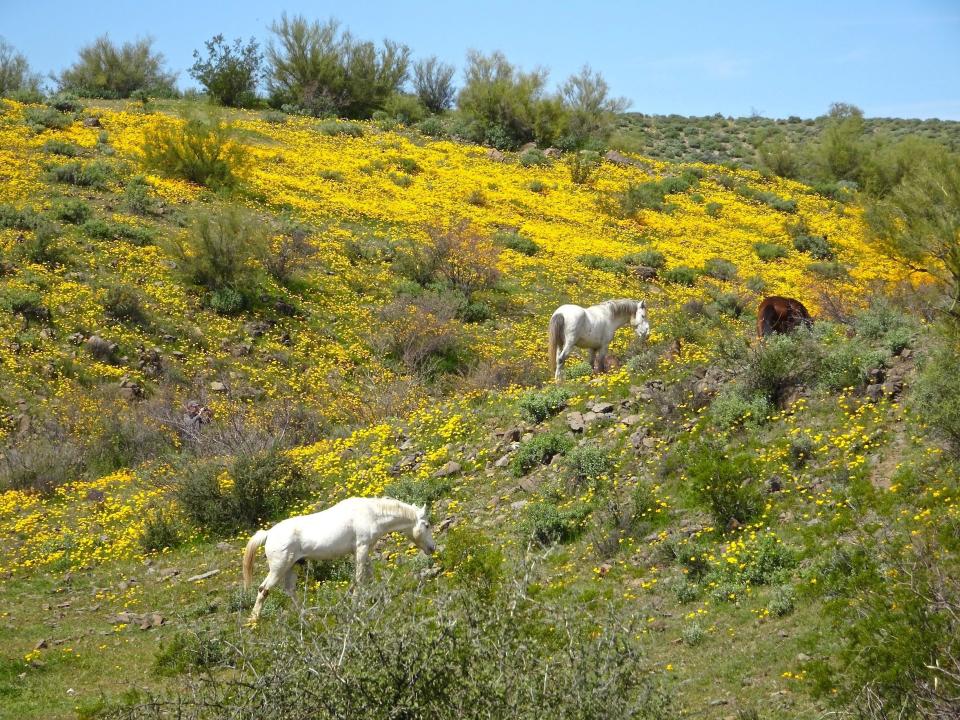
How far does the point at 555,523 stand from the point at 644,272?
18041 millimetres

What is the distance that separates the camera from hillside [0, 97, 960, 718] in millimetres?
8906

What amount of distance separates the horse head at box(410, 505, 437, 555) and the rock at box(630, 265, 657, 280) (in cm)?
1844

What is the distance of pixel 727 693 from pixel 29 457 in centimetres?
1305

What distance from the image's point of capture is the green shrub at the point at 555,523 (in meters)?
11.4

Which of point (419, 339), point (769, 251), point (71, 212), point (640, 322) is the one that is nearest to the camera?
point (640, 322)

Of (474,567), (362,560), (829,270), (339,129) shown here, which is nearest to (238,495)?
(362,560)

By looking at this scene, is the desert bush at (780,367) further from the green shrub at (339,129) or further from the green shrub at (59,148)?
the green shrub at (339,129)

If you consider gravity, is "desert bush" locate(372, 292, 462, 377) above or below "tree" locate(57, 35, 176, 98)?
below

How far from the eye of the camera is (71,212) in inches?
994

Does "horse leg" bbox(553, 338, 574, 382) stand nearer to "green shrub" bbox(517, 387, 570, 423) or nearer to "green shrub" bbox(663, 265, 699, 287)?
"green shrub" bbox(517, 387, 570, 423)

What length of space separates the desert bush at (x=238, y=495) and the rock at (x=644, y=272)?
16.7 m

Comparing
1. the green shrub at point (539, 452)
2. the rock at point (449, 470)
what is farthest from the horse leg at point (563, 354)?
the rock at point (449, 470)

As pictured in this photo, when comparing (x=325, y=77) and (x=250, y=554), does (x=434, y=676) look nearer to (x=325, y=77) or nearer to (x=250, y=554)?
(x=250, y=554)

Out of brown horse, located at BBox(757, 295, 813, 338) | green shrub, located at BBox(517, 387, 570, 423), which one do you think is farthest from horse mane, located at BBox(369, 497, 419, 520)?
brown horse, located at BBox(757, 295, 813, 338)
